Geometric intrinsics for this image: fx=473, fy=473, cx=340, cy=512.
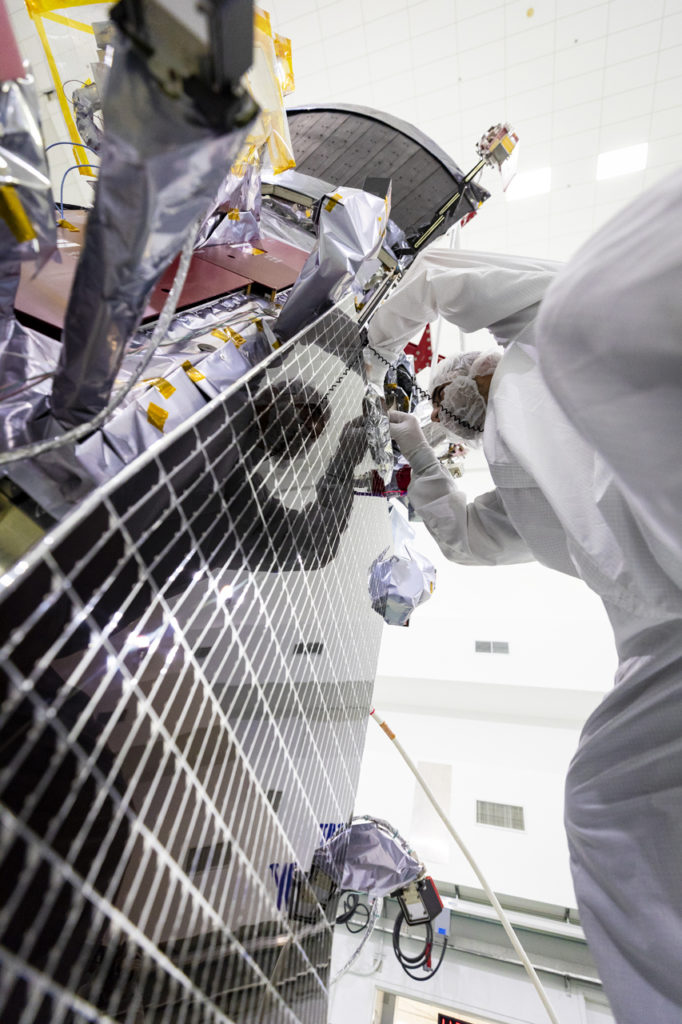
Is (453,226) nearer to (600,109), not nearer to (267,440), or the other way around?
(267,440)

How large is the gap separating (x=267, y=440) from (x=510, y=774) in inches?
149

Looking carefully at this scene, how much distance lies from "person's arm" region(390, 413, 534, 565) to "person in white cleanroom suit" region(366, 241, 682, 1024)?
0.27m

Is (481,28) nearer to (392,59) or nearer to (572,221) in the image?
(392,59)

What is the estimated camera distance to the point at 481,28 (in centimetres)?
334

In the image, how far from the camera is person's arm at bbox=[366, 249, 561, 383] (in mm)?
1247

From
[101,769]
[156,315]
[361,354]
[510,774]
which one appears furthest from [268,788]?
[510,774]

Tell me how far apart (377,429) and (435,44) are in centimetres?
371

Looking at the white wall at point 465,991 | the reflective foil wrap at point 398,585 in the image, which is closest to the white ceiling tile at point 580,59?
the reflective foil wrap at point 398,585

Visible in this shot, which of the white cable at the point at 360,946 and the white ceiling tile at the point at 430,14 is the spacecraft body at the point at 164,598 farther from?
the white ceiling tile at the point at 430,14

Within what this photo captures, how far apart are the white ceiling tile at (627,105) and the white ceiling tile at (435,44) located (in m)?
1.23

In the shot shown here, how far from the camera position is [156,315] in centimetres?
105

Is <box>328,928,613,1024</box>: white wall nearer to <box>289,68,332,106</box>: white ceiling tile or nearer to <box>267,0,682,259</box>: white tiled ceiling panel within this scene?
<box>267,0,682,259</box>: white tiled ceiling panel

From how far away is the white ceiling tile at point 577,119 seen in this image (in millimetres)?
3643

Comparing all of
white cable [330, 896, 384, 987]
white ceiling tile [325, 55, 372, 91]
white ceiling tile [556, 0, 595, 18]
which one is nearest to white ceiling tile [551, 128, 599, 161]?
white ceiling tile [556, 0, 595, 18]
